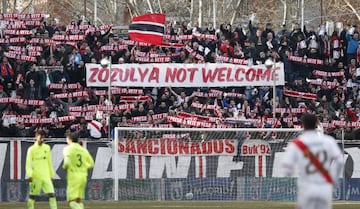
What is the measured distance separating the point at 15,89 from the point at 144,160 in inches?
190

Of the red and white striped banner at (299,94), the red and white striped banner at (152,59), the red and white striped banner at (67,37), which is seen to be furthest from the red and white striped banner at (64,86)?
the red and white striped banner at (299,94)

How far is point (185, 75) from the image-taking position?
34438 mm

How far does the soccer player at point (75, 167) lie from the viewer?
71.0ft

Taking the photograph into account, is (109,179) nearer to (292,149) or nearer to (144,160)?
(144,160)

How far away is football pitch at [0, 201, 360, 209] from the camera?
27.1 meters

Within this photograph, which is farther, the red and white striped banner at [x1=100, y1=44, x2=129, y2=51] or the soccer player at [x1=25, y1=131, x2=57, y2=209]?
the red and white striped banner at [x1=100, y1=44, x2=129, y2=51]

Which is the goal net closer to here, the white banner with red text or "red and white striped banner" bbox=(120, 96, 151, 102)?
the white banner with red text

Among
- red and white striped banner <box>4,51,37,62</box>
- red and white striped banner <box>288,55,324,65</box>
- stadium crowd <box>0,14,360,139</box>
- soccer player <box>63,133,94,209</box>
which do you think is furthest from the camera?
red and white striped banner <box>288,55,324,65</box>

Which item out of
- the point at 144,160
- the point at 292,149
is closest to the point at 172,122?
the point at 144,160

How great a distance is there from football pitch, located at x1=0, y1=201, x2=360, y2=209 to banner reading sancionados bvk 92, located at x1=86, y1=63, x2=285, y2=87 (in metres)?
5.39

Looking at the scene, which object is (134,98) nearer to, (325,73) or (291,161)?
(325,73)

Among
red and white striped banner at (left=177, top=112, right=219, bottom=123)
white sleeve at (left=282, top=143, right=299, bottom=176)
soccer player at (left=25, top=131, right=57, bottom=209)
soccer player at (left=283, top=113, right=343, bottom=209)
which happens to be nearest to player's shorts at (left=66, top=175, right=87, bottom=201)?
soccer player at (left=25, top=131, right=57, bottom=209)

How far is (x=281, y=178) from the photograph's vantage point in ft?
102

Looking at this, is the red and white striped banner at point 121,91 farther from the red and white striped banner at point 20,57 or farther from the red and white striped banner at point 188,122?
the red and white striped banner at point 20,57
